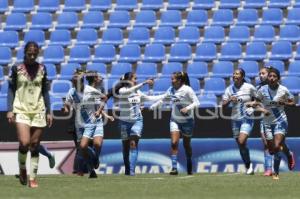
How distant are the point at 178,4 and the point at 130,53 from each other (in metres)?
2.72

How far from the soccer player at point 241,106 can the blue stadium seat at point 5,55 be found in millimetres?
9704

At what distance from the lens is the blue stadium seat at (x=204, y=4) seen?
28125 mm

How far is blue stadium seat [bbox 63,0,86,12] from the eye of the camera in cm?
2919

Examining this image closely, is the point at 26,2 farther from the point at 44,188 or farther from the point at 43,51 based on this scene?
the point at 44,188

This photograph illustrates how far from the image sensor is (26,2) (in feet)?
97.8

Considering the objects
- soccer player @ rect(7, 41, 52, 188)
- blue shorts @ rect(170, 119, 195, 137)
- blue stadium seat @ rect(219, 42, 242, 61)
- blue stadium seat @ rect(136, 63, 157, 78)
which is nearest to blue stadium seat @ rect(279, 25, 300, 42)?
blue stadium seat @ rect(219, 42, 242, 61)

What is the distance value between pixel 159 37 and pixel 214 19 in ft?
5.59

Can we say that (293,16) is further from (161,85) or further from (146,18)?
(161,85)

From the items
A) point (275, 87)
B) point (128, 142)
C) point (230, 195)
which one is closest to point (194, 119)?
point (128, 142)

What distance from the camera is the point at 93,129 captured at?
18422mm

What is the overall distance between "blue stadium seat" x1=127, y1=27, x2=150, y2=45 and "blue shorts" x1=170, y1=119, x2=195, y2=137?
7790 mm

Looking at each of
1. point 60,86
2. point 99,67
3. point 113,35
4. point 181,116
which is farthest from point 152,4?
point 181,116

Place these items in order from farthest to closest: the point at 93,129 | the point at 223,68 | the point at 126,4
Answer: the point at 126,4, the point at 223,68, the point at 93,129

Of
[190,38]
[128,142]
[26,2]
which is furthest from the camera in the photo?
[26,2]
